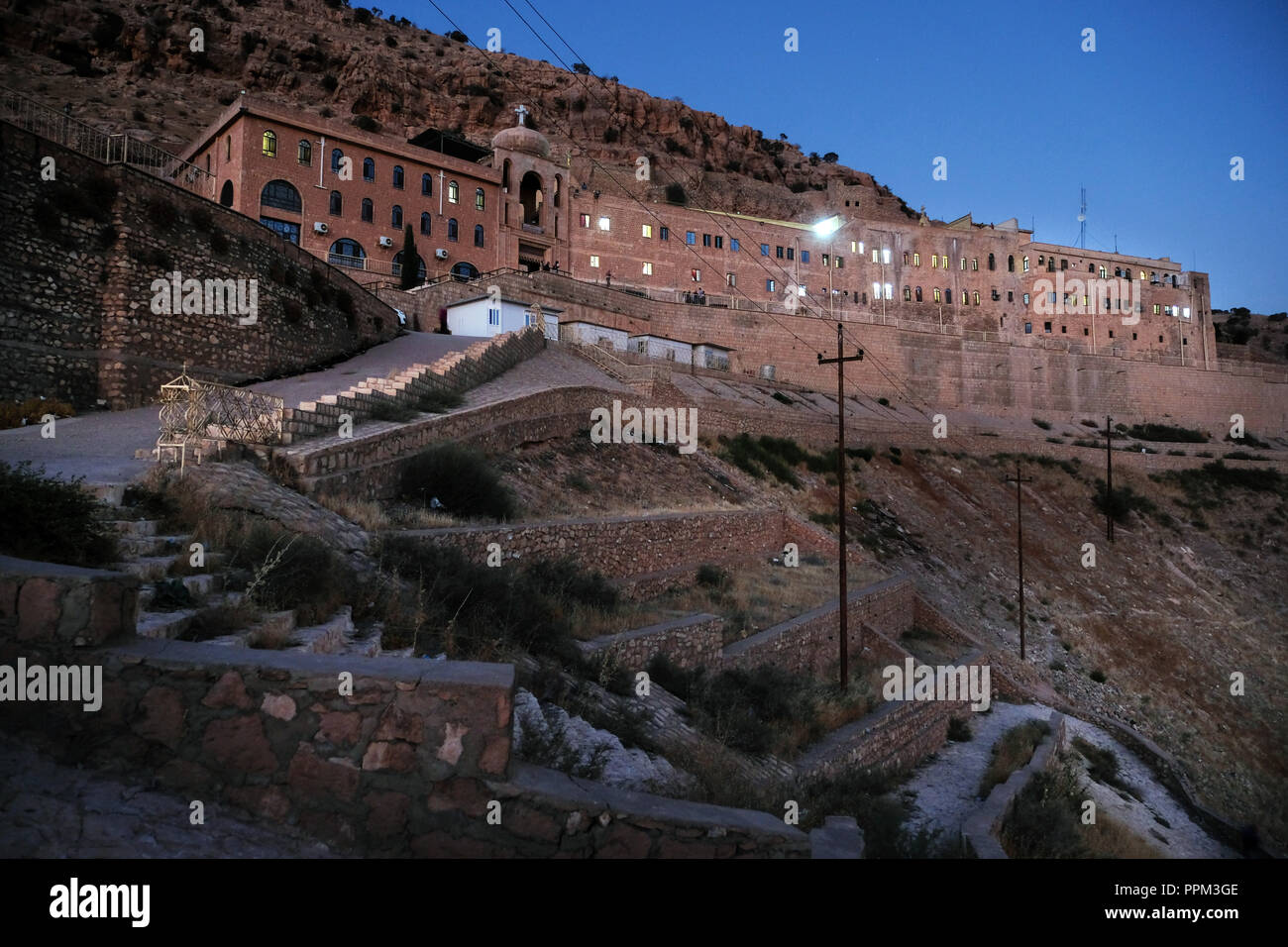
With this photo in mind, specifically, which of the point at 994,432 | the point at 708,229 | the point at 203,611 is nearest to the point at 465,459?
the point at 203,611

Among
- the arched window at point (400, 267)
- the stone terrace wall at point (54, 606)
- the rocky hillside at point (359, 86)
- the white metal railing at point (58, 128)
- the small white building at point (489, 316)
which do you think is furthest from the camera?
the rocky hillside at point (359, 86)

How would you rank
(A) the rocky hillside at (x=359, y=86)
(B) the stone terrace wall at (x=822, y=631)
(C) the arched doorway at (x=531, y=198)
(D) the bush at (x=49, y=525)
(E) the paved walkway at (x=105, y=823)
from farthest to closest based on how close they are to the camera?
(A) the rocky hillside at (x=359, y=86) → (C) the arched doorway at (x=531, y=198) → (B) the stone terrace wall at (x=822, y=631) → (D) the bush at (x=49, y=525) → (E) the paved walkway at (x=105, y=823)

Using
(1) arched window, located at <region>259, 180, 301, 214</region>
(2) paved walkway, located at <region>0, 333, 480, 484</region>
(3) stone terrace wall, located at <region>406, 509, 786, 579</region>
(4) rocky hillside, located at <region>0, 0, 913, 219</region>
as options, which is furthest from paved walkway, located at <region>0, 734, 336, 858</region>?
(4) rocky hillside, located at <region>0, 0, 913, 219</region>

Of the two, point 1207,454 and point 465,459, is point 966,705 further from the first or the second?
point 1207,454

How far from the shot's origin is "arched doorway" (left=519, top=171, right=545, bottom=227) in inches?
1945

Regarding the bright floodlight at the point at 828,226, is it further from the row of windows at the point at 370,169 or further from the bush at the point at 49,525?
the bush at the point at 49,525

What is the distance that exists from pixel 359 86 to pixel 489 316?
4085cm

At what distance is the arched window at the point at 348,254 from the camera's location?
36.5 meters

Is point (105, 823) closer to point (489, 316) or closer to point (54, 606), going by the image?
point (54, 606)

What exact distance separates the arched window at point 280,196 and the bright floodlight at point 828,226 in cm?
3900

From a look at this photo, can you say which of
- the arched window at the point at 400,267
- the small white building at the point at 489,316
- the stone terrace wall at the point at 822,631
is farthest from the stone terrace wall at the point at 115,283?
the arched window at the point at 400,267

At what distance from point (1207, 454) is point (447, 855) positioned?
55128 millimetres
